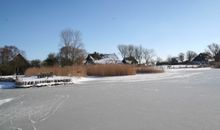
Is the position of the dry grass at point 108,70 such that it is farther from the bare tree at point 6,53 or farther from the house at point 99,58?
the house at point 99,58

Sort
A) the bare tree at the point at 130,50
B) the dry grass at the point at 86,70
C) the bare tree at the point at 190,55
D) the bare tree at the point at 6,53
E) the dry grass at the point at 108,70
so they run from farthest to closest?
the bare tree at the point at 190,55, the bare tree at the point at 130,50, the bare tree at the point at 6,53, the dry grass at the point at 108,70, the dry grass at the point at 86,70

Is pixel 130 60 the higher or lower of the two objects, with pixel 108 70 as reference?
higher

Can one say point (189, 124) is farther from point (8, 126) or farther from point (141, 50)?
point (141, 50)

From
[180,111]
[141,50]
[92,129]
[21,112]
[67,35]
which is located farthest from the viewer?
[141,50]

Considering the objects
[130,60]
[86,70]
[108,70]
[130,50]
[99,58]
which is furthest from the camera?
[130,50]

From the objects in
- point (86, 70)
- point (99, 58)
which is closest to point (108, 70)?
point (86, 70)

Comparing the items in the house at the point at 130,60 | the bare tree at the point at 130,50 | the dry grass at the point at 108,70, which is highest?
the bare tree at the point at 130,50

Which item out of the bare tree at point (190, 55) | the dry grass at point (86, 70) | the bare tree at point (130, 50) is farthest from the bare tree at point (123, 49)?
the dry grass at point (86, 70)

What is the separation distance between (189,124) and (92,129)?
214cm

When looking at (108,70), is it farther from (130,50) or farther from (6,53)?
(130,50)

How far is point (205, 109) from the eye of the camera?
8133mm

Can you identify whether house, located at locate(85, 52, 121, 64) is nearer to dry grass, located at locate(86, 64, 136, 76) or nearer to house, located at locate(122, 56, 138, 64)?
house, located at locate(122, 56, 138, 64)

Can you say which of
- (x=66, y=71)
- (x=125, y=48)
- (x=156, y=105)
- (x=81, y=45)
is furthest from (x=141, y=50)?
(x=156, y=105)

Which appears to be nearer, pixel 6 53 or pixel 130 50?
pixel 6 53
